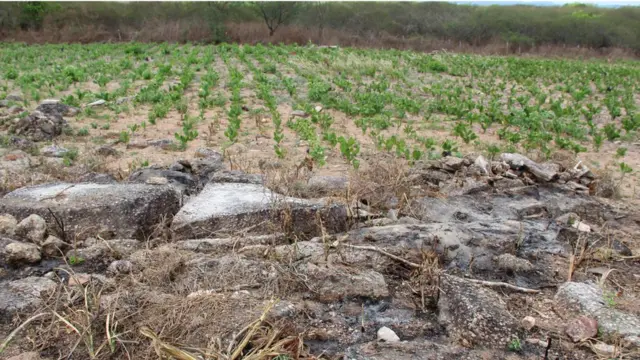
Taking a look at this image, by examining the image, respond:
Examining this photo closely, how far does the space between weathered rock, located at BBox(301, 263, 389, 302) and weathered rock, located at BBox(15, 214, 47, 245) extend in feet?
6.41

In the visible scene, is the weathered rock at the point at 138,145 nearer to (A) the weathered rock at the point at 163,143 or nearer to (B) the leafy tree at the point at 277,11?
(A) the weathered rock at the point at 163,143

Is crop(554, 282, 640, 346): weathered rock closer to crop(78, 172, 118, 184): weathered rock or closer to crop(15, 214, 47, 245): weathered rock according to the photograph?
crop(15, 214, 47, 245): weathered rock

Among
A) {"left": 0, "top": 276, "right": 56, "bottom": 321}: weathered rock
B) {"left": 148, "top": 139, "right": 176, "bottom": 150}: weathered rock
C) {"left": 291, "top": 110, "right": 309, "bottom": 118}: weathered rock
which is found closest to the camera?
{"left": 0, "top": 276, "right": 56, "bottom": 321}: weathered rock

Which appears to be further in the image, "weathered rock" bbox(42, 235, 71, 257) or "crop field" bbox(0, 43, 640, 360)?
"weathered rock" bbox(42, 235, 71, 257)

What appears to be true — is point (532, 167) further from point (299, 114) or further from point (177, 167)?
point (299, 114)

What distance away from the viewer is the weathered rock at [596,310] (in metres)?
3.08

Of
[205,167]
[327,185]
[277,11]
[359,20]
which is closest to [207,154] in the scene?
[205,167]

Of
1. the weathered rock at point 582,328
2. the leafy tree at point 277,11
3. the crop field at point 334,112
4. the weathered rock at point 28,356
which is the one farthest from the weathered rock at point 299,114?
the leafy tree at point 277,11

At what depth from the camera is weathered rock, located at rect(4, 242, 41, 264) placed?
146 inches

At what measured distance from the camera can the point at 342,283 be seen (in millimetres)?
3539

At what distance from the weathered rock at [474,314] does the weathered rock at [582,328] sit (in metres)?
0.33

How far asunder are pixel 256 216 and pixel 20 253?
1667 mm

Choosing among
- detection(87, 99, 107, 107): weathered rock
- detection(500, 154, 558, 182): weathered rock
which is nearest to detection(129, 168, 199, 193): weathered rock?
detection(500, 154, 558, 182): weathered rock

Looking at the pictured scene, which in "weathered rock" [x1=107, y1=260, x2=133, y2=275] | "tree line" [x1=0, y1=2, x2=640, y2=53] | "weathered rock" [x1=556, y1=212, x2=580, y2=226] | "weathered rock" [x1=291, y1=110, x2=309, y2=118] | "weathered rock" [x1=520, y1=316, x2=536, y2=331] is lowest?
"weathered rock" [x1=291, y1=110, x2=309, y2=118]
